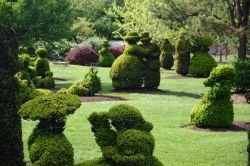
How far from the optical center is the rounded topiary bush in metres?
33.1

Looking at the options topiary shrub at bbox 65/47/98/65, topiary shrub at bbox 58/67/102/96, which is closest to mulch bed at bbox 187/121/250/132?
topiary shrub at bbox 58/67/102/96

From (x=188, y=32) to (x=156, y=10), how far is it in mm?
2550

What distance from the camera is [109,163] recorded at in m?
7.67

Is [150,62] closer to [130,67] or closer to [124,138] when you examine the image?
[130,67]

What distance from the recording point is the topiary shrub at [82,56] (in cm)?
4541

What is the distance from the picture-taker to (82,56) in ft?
149

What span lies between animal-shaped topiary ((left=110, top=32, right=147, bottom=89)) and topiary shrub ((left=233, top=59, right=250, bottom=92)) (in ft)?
15.8

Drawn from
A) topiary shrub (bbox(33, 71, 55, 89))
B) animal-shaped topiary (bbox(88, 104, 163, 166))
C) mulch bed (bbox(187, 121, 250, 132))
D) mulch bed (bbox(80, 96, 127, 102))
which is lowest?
mulch bed (bbox(187, 121, 250, 132))

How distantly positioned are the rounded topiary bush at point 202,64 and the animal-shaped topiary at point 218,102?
1837cm

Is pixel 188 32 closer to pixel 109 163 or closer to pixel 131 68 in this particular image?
pixel 131 68

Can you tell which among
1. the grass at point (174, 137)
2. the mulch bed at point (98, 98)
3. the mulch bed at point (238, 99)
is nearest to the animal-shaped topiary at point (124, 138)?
the grass at point (174, 137)

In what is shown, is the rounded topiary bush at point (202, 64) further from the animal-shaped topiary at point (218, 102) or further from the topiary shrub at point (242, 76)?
the animal-shaped topiary at point (218, 102)

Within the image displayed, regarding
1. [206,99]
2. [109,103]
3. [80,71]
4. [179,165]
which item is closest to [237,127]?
[206,99]

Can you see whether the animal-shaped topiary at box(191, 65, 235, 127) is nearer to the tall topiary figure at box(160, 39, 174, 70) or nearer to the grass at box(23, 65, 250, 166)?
the grass at box(23, 65, 250, 166)
